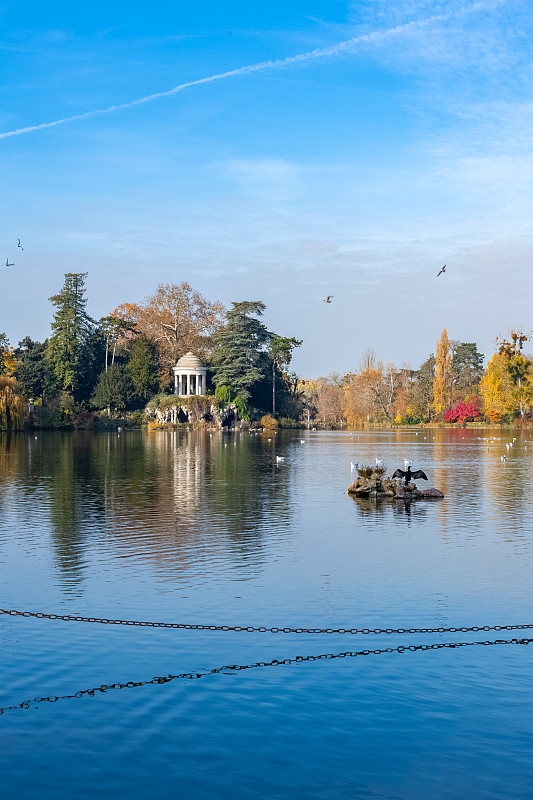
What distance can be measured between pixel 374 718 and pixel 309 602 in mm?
5555

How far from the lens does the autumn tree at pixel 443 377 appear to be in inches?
4978

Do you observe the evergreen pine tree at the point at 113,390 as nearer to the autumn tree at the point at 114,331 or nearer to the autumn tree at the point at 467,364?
the autumn tree at the point at 114,331

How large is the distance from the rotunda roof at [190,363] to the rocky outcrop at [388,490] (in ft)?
238

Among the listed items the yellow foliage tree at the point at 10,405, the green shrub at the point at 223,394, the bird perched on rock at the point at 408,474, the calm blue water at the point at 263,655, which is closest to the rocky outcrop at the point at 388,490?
the bird perched on rock at the point at 408,474

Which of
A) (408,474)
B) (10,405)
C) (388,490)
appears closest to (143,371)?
(10,405)

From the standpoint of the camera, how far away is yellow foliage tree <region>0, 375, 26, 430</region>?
3182 inches

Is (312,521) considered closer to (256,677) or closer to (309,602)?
(309,602)

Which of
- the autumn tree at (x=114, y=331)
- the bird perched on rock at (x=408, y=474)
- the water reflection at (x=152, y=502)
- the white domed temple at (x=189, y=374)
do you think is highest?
the autumn tree at (x=114, y=331)

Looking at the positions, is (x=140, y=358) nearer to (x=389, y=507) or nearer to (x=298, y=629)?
(x=389, y=507)

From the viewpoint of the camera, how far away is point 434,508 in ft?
98.6

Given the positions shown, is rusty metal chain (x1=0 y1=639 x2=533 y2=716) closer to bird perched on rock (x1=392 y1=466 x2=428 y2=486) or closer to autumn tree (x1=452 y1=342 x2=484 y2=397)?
bird perched on rock (x1=392 y1=466 x2=428 y2=486)

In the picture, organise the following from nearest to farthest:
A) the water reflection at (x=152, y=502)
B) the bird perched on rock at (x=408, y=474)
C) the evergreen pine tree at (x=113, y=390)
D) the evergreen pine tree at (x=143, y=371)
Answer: the water reflection at (x=152, y=502) → the bird perched on rock at (x=408, y=474) → the evergreen pine tree at (x=113, y=390) → the evergreen pine tree at (x=143, y=371)

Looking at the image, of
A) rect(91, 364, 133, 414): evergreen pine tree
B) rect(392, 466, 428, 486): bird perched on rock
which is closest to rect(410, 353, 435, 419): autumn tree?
rect(91, 364, 133, 414): evergreen pine tree

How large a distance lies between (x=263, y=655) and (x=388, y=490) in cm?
2144
